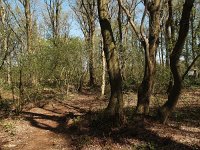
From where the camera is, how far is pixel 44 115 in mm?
15484

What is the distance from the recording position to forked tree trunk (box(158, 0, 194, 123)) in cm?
922

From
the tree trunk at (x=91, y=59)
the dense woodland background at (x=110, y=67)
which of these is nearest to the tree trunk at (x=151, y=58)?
the dense woodland background at (x=110, y=67)

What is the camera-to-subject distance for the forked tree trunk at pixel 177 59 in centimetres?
922

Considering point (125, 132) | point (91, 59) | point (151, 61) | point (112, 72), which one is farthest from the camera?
point (91, 59)

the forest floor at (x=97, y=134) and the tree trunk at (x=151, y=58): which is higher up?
the tree trunk at (x=151, y=58)

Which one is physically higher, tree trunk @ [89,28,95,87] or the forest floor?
tree trunk @ [89,28,95,87]

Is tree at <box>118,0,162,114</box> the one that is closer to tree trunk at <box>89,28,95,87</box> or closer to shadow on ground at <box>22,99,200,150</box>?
shadow on ground at <box>22,99,200,150</box>

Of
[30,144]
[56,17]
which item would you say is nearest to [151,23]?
[30,144]

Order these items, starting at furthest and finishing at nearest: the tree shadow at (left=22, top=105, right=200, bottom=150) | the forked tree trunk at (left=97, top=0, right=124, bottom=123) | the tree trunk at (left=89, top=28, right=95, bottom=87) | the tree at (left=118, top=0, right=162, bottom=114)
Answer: the tree trunk at (left=89, top=28, right=95, bottom=87) < the tree at (left=118, top=0, right=162, bottom=114) < the forked tree trunk at (left=97, top=0, right=124, bottom=123) < the tree shadow at (left=22, top=105, right=200, bottom=150)

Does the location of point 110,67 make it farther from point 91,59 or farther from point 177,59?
point 91,59

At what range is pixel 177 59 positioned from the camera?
10180 millimetres

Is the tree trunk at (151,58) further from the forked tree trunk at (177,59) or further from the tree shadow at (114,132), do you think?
the forked tree trunk at (177,59)

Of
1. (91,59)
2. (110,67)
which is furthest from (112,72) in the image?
(91,59)

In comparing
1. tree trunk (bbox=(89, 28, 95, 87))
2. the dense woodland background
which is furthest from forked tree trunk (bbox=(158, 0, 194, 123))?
tree trunk (bbox=(89, 28, 95, 87))
